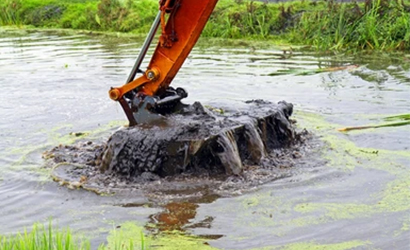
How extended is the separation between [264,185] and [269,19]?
12144mm

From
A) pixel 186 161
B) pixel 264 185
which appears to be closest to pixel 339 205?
pixel 264 185

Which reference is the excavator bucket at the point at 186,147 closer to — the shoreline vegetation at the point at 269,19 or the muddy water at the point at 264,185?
the muddy water at the point at 264,185

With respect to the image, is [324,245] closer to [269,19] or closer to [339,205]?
[339,205]

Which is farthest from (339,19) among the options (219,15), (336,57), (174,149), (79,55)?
(174,149)

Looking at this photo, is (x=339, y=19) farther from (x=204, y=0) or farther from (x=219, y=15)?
(x=204, y=0)

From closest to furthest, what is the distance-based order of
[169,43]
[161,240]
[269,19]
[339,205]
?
[161,240], [339,205], [169,43], [269,19]

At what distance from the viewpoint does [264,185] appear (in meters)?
6.57

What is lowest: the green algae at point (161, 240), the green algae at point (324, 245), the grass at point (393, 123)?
the grass at point (393, 123)

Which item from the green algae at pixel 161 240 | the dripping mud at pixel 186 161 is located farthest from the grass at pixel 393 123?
the green algae at pixel 161 240

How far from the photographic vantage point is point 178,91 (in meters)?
7.75

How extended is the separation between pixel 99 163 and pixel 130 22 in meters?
14.6

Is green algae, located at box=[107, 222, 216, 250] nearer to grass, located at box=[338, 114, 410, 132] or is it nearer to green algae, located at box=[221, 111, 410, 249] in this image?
green algae, located at box=[221, 111, 410, 249]

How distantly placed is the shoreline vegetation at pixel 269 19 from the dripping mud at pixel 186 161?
8.08 metres

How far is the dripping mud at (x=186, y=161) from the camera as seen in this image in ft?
21.7
